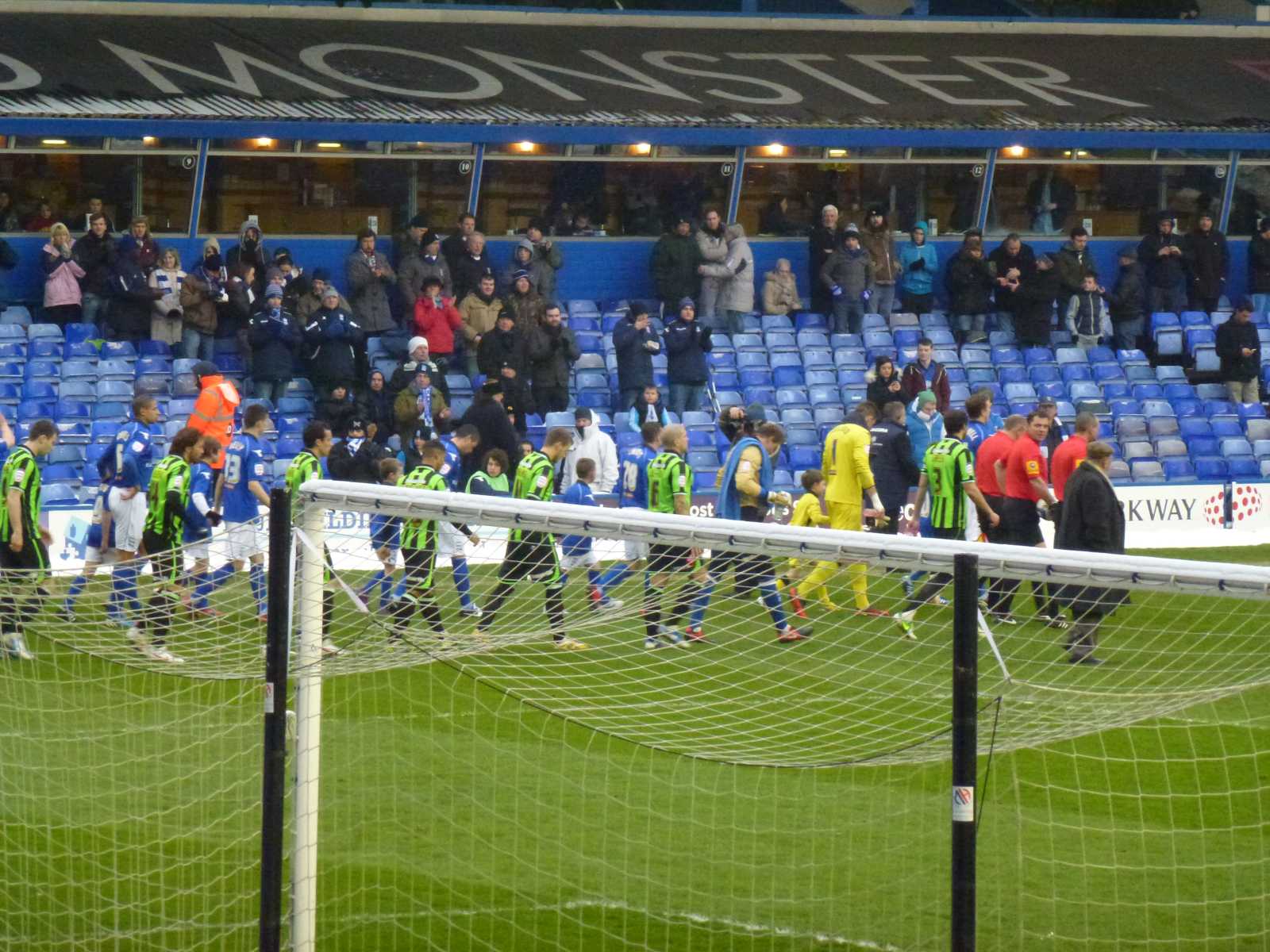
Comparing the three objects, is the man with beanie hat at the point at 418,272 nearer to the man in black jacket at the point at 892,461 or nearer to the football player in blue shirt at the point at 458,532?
the football player in blue shirt at the point at 458,532

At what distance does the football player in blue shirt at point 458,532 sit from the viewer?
10.4 meters

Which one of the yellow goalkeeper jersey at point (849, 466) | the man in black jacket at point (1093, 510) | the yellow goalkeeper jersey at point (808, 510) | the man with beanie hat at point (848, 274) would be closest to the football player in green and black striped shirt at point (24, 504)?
the yellow goalkeeper jersey at point (808, 510)

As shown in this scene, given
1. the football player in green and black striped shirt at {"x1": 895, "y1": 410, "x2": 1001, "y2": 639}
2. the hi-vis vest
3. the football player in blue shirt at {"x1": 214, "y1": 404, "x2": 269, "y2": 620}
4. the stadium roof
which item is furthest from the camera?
the stadium roof

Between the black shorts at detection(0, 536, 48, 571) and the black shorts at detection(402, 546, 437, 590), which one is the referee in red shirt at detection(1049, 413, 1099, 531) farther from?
the black shorts at detection(0, 536, 48, 571)

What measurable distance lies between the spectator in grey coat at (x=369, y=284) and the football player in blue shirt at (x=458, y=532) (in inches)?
84.5

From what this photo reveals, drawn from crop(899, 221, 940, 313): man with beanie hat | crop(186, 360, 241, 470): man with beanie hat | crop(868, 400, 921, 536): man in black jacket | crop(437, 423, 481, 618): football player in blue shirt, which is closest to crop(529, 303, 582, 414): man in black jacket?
crop(437, 423, 481, 618): football player in blue shirt

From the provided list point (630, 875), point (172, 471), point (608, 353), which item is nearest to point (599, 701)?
point (630, 875)

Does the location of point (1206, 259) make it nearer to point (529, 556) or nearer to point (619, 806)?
point (529, 556)

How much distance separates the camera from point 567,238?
22328 millimetres

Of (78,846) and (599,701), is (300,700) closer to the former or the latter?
(78,846)

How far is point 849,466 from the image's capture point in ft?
47.1

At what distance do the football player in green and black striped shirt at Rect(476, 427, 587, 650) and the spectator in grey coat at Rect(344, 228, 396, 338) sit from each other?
5.39 m

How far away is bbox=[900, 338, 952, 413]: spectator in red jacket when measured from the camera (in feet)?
65.8

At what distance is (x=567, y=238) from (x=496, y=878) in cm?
1442
